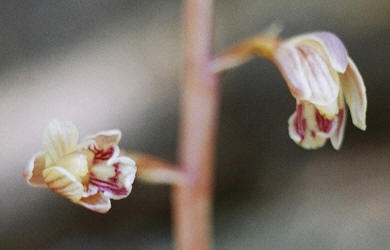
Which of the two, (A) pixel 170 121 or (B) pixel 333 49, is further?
(A) pixel 170 121

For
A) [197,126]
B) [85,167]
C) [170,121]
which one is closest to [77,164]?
[85,167]

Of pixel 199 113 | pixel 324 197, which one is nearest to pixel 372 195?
pixel 324 197

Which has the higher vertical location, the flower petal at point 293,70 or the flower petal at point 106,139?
the flower petal at point 293,70

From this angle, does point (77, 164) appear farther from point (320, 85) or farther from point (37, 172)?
point (320, 85)

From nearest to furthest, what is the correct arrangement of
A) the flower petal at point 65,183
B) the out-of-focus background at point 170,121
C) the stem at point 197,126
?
the flower petal at point 65,183, the stem at point 197,126, the out-of-focus background at point 170,121

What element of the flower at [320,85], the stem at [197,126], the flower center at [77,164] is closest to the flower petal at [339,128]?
the flower at [320,85]

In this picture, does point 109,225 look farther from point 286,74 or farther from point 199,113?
point 286,74

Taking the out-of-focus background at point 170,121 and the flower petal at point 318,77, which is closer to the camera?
the flower petal at point 318,77

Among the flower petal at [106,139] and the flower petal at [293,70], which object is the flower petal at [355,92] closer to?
the flower petal at [293,70]
